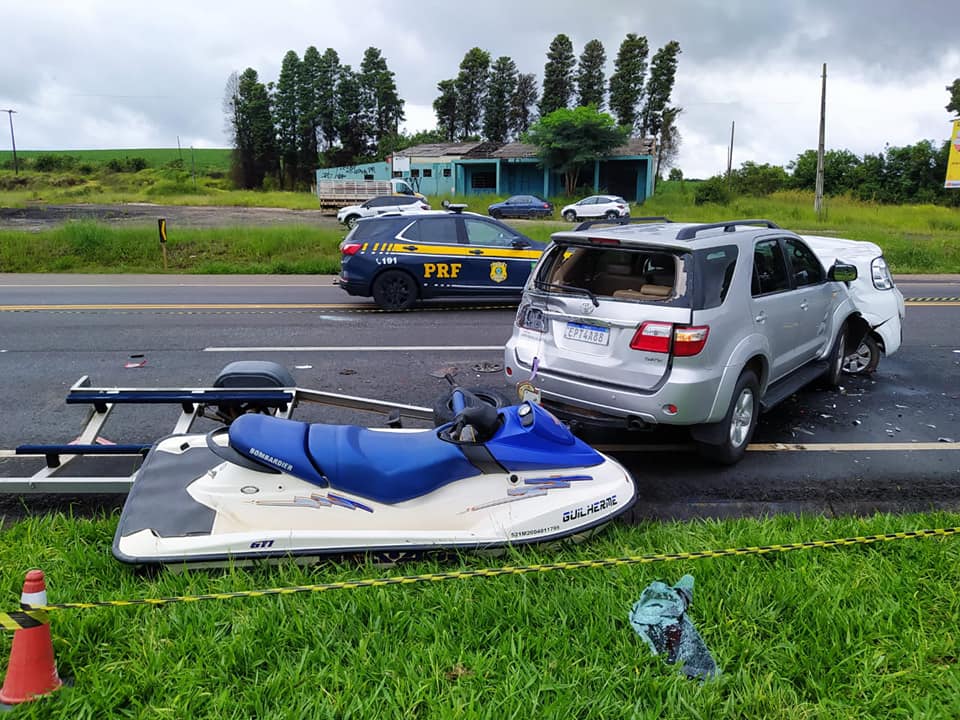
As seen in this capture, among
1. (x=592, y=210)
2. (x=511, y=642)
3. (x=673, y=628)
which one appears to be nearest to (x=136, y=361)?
(x=511, y=642)

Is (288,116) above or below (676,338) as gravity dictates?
above

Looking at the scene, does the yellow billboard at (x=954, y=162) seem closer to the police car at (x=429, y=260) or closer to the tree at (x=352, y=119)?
the police car at (x=429, y=260)

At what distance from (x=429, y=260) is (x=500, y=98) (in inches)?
2901

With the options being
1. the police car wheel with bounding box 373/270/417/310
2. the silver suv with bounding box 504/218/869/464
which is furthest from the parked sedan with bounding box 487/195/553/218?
the silver suv with bounding box 504/218/869/464

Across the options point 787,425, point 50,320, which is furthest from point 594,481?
point 50,320

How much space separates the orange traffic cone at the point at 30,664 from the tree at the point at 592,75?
253 ft

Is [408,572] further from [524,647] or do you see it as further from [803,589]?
[803,589]

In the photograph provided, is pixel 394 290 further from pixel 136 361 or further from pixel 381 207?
pixel 381 207

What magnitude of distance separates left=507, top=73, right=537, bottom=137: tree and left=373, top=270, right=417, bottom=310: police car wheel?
73107mm

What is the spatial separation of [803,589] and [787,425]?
3092 millimetres

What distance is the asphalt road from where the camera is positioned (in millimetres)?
4914

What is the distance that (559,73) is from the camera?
75.1 m

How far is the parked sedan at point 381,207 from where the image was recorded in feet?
105

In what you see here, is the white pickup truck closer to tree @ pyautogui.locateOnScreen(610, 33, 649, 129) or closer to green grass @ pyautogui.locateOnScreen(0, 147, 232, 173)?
tree @ pyautogui.locateOnScreen(610, 33, 649, 129)
